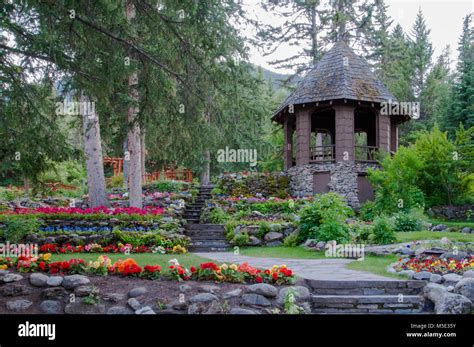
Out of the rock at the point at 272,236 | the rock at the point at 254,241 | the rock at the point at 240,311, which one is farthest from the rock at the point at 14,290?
the rock at the point at 272,236

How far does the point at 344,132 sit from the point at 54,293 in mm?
14728

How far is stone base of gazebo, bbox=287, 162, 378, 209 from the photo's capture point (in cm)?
1872

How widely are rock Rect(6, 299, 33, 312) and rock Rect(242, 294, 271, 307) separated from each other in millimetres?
2979

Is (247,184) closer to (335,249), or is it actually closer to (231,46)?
(335,249)

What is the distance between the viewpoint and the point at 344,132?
62.3ft

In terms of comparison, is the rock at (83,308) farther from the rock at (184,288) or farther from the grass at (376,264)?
the grass at (376,264)

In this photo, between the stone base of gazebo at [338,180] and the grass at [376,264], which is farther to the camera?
the stone base of gazebo at [338,180]

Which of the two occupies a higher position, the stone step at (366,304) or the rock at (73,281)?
the rock at (73,281)

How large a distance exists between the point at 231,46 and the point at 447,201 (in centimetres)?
1166

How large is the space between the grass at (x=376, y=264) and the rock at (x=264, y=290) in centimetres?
227

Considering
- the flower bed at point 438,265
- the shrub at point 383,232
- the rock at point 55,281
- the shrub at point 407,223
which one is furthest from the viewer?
the shrub at point 407,223

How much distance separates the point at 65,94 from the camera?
7.88 m

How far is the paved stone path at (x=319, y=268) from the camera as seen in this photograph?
23.8 feet
